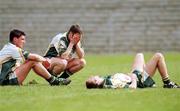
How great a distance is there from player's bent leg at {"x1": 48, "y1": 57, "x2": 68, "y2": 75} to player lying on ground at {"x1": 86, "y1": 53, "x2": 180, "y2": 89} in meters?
2.19

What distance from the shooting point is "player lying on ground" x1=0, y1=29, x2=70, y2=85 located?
1458 centimetres

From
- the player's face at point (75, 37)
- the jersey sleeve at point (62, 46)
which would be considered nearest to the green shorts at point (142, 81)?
the player's face at point (75, 37)

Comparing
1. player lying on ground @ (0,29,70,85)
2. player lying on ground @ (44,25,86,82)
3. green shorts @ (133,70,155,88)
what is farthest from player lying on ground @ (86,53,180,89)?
player lying on ground @ (44,25,86,82)

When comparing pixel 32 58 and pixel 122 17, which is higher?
pixel 122 17

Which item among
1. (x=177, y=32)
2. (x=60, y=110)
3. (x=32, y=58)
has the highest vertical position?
(x=177, y=32)

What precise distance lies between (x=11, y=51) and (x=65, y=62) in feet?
5.82

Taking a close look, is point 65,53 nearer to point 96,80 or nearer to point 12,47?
point 12,47

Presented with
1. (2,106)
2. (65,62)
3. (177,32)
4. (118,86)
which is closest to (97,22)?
(177,32)

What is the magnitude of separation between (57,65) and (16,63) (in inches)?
54.8

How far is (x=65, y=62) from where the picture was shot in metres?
16.0

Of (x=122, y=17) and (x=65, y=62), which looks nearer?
(x=65, y=62)

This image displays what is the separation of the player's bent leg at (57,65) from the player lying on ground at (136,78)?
2193 millimetres

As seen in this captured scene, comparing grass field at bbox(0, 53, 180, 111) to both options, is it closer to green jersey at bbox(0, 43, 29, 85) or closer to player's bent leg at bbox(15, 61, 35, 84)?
player's bent leg at bbox(15, 61, 35, 84)

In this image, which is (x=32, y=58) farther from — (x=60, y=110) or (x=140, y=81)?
(x=60, y=110)
